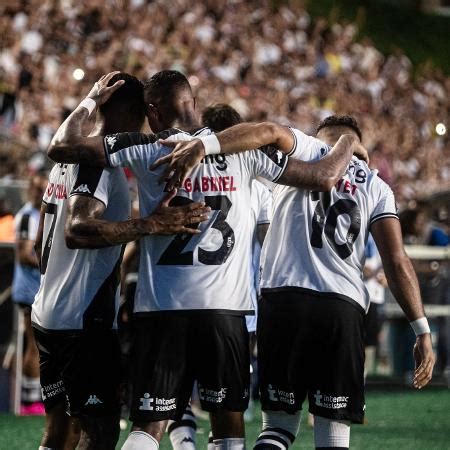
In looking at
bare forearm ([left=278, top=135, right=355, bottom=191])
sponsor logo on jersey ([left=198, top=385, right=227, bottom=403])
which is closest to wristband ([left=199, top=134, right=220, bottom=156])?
bare forearm ([left=278, top=135, right=355, bottom=191])

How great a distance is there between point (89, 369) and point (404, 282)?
57.6 inches

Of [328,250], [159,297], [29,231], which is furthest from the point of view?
[29,231]

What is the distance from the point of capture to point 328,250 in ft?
17.4

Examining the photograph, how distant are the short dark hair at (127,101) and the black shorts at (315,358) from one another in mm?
1051

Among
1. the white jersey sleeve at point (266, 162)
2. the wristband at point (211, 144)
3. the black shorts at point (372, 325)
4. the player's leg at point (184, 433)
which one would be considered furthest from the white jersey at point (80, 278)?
the black shorts at point (372, 325)

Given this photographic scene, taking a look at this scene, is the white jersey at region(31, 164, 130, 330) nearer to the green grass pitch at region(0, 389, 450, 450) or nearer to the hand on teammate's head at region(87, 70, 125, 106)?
the hand on teammate's head at region(87, 70, 125, 106)

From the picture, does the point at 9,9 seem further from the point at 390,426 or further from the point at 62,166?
the point at 62,166

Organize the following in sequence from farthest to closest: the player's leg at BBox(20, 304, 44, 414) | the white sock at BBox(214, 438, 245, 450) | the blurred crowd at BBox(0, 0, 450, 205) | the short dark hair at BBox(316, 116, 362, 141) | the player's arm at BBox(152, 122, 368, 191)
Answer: the blurred crowd at BBox(0, 0, 450, 205) < the player's leg at BBox(20, 304, 44, 414) < the short dark hair at BBox(316, 116, 362, 141) < the white sock at BBox(214, 438, 245, 450) < the player's arm at BBox(152, 122, 368, 191)

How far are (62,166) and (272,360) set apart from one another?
1312 millimetres

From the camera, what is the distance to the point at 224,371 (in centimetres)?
498

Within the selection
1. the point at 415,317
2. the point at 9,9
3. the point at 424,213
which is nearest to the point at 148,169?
the point at 415,317

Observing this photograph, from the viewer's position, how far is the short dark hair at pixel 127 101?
5305 millimetres

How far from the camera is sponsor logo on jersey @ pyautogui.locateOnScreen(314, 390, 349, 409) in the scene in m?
5.21

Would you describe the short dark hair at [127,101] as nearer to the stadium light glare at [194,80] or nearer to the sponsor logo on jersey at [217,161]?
the sponsor logo on jersey at [217,161]
